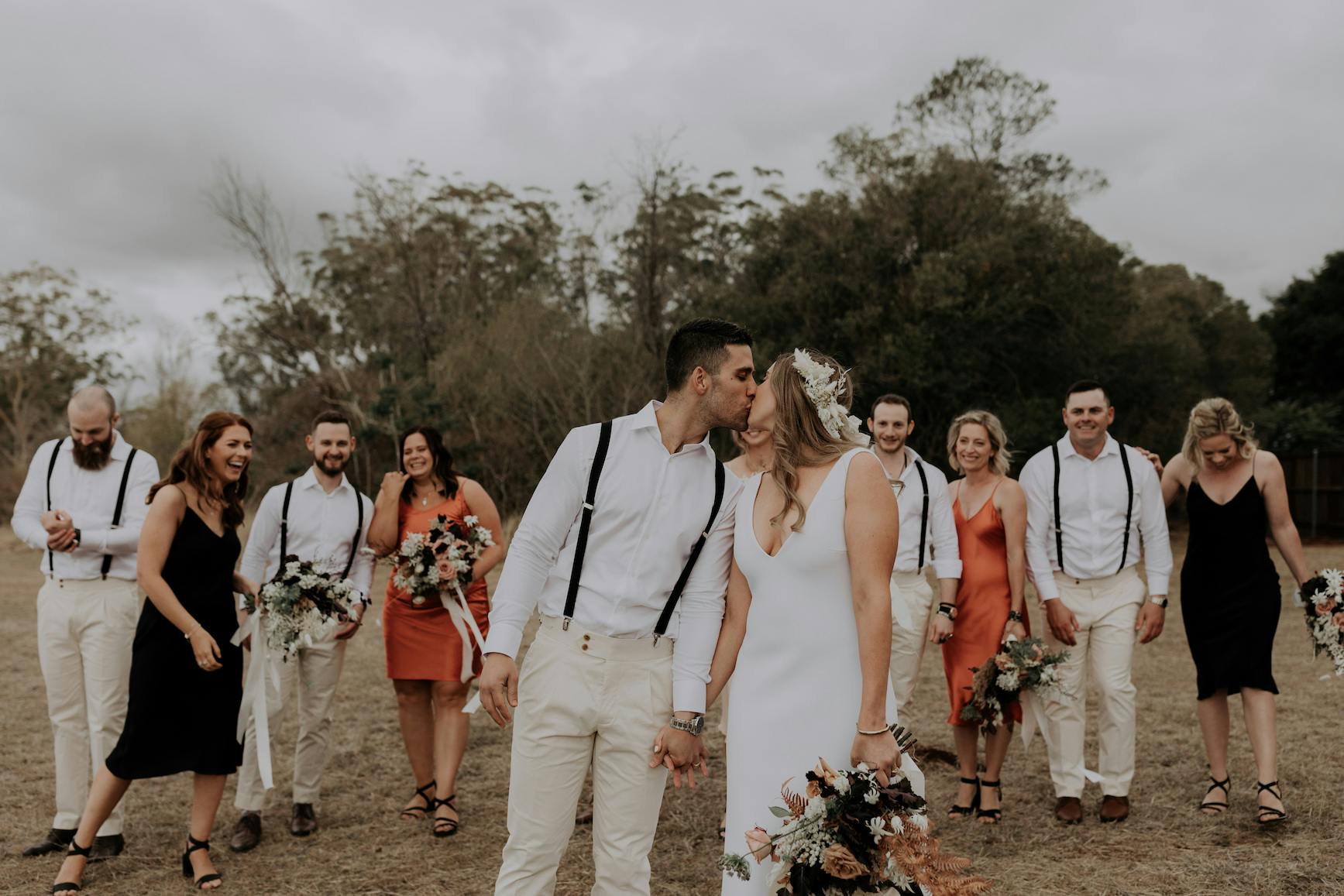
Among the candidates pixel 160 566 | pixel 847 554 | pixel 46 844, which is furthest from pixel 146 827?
pixel 847 554

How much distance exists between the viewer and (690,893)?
511 centimetres

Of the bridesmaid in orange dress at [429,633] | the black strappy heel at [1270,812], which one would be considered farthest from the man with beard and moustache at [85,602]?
the black strappy heel at [1270,812]

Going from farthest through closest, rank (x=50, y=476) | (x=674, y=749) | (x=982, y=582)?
(x=982, y=582)
(x=50, y=476)
(x=674, y=749)

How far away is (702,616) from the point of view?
359 cm

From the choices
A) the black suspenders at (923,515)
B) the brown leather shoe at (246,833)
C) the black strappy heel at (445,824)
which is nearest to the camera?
the brown leather shoe at (246,833)

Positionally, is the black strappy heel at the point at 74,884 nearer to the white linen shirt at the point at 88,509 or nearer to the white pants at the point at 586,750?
the white linen shirt at the point at 88,509

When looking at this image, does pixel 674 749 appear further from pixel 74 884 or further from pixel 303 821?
pixel 303 821

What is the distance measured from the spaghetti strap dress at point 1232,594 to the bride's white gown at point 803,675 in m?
3.79

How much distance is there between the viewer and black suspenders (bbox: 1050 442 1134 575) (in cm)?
630

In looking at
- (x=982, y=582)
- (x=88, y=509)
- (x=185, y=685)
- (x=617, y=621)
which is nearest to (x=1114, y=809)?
(x=982, y=582)

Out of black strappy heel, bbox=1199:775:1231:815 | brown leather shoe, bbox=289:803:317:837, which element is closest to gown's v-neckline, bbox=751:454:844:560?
brown leather shoe, bbox=289:803:317:837

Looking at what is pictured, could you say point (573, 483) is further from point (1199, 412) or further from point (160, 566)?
point (1199, 412)

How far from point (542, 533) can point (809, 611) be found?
93 cm

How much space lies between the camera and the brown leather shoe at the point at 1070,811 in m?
6.06
